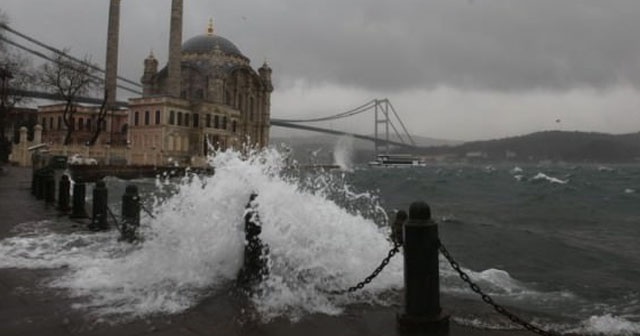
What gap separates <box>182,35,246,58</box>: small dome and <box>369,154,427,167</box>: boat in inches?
1875

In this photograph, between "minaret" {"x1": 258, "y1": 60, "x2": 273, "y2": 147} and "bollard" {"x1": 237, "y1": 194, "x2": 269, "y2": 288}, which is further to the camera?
"minaret" {"x1": 258, "y1": 60, "x2": 273, "y2": 147}

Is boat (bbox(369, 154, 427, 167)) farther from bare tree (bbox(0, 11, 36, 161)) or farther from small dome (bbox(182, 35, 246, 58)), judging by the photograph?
bare tree (bbox(0, 11, 36, 161))

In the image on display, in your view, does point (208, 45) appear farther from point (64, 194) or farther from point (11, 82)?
point (64, 194)

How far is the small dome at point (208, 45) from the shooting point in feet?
230

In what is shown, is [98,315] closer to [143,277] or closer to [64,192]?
[143,277]

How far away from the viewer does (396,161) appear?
372 feet

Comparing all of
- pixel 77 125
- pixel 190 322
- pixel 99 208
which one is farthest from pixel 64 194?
pixel 77 125

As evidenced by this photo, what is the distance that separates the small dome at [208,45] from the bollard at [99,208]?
63128 mm

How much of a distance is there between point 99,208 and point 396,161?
107281 mm

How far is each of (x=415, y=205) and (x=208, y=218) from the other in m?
2.52

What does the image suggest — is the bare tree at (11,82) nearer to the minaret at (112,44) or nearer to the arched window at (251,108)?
the minaret at (112,44)

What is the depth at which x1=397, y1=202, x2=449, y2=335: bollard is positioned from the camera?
357 cm

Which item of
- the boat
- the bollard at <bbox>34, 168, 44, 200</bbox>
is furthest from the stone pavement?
the boat

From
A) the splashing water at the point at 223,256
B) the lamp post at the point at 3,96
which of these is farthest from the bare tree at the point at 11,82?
the splashing water at the point at 223,256
